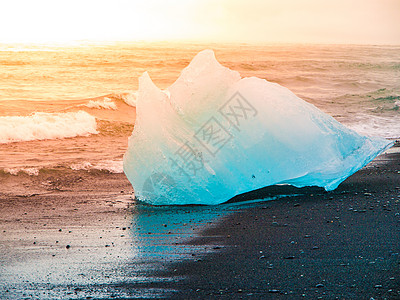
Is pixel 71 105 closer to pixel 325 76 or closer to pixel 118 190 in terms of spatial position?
pixel 118 190

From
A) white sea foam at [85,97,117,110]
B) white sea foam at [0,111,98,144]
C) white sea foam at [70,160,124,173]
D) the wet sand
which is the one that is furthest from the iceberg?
white sea foam at [85,97,117,110]

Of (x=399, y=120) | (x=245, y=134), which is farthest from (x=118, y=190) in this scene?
(x=399, y=120)

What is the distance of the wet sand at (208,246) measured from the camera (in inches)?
120

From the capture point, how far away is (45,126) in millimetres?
11352

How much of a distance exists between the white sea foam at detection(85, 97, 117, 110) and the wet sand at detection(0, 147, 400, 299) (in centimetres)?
976

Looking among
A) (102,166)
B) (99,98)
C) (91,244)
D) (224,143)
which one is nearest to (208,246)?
(91,244)

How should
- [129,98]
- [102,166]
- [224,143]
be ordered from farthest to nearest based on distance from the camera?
[129,98], [102,166], [224,143]

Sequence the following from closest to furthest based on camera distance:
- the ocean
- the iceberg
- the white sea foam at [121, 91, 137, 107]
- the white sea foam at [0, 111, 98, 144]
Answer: the iceberg, the ocean, the white sea foam at [0, 111, 98, 144], the white sea foam at [121, 91, 137, 107]

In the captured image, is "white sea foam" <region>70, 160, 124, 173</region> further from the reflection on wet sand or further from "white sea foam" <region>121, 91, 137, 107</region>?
"white sea foam" <region>121, 91, 137, 107</region>

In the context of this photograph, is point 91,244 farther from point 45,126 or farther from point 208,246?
point 45,126

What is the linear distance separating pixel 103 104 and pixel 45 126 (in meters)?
4.54

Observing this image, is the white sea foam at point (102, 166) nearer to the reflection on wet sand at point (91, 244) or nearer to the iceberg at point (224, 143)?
the reflection on wet sand at point (91, 244)

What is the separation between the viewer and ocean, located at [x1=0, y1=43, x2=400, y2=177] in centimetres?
915

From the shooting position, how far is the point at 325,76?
2956 centimetres
